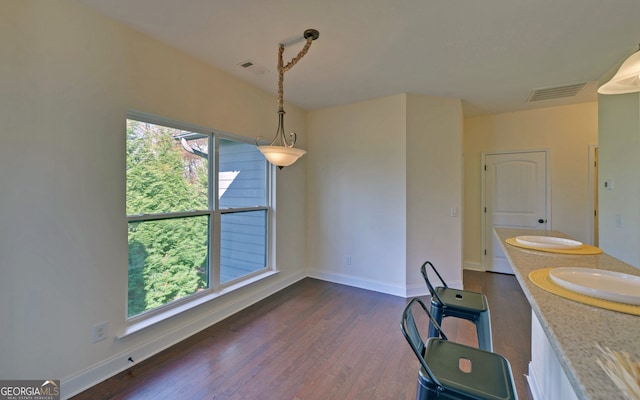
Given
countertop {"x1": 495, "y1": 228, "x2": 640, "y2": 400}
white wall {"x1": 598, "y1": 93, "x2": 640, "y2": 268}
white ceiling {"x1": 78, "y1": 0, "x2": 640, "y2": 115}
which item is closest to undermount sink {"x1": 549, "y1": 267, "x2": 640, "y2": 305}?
countertop {"x1": 495, "y1": 228, "x2": 640, "y2": 400}

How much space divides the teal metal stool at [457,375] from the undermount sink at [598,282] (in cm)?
42

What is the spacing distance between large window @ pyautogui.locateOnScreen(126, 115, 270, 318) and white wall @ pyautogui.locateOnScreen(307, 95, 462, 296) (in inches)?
54.8

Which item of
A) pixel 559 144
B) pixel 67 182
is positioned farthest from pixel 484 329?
pixel 559 144

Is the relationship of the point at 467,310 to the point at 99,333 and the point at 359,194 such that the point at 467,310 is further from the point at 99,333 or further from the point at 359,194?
the point at 99,333

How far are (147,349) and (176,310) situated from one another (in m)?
0.34

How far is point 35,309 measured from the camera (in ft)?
5.34

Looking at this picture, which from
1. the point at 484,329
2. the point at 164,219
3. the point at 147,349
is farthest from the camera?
the point at 164,219

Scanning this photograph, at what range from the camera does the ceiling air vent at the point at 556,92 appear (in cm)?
316

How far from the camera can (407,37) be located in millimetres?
2180

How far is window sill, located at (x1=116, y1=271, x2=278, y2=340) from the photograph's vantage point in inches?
81.5

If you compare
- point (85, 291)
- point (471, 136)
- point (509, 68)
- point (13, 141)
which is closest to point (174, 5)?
point (13, 141)

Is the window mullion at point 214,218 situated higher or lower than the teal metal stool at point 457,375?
higher

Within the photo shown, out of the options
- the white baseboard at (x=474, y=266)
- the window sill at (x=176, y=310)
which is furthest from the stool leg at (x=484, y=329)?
the white baseboard at (x=474, y=266)

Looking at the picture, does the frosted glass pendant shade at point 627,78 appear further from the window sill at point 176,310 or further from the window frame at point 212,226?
the window sill at point 176,310
